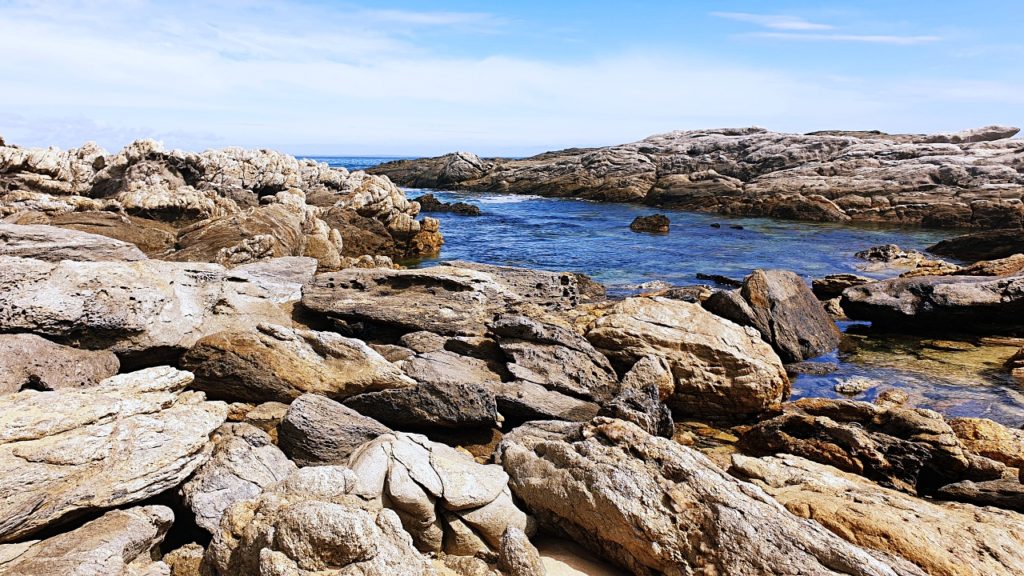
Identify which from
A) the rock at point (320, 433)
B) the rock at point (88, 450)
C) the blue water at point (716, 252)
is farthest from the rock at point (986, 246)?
the rock at point (88, 450)

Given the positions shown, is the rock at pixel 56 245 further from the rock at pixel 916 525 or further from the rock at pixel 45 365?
the rock at pixel 916 525

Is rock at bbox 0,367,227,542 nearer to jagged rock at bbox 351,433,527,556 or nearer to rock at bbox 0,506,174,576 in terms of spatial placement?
rock at bbox 0,506,174,576

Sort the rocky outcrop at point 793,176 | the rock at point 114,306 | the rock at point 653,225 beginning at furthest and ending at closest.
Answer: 1. the rocky outcrop at point 793,176
2. the rock at point 653,225
3. the rock at point 114,306

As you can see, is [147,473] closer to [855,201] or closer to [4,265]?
[4,265]

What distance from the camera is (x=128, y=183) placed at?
2784cm

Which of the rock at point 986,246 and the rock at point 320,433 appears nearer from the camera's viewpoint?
the rock at point 320,433

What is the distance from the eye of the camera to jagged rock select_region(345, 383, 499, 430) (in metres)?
8.21

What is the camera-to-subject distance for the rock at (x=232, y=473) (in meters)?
6.03

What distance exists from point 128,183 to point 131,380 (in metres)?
25.3

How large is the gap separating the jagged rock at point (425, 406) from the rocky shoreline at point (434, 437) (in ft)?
0.13

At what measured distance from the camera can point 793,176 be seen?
2223 inches

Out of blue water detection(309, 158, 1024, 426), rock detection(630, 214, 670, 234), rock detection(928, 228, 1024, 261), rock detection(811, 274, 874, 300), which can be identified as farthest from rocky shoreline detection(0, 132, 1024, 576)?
rock detection(630, 214, 670, 234)

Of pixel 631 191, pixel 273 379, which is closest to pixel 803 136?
→ pixel 631 191

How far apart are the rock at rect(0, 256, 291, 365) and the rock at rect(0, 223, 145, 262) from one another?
148 cm
